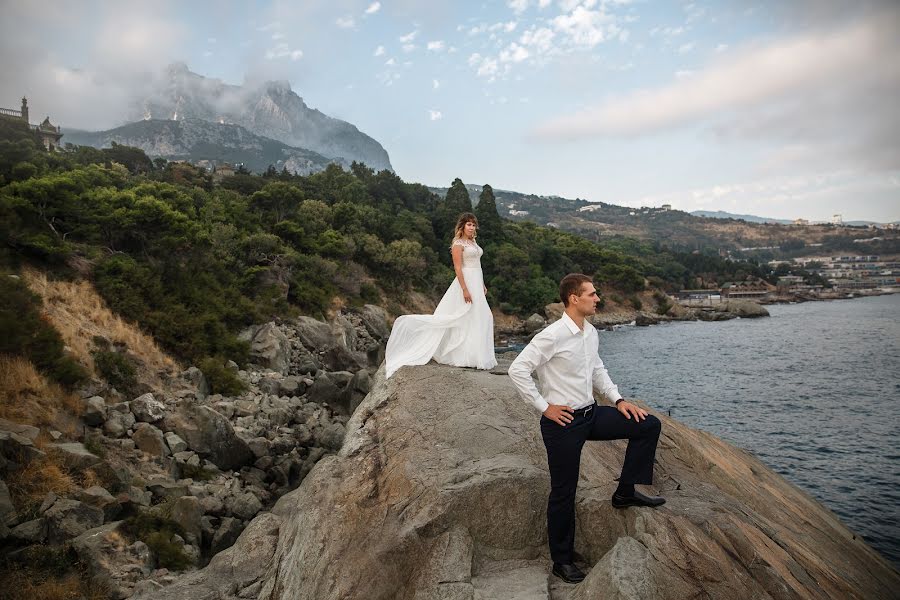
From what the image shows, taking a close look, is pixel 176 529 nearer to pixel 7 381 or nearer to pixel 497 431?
pixel 7 381

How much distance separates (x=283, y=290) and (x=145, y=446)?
2267 centimetres

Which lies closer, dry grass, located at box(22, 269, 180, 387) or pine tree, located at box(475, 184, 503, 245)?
dry grass, located at box(22, 269, 180, 387)

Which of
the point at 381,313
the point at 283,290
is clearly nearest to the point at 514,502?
the point at 283,290

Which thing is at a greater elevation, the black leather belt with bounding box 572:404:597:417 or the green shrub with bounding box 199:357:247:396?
the black leather belt with bounding box 572:404:597:417

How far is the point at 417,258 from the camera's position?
5672 centimetres

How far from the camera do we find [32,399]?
37.8ft

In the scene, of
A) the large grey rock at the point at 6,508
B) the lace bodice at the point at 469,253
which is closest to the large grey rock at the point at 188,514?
the large grey rock at the point at 6,508

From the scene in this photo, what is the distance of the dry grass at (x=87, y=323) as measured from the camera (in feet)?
48.9

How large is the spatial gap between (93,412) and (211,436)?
2.83 m

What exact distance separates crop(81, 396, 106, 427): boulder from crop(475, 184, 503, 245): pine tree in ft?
224

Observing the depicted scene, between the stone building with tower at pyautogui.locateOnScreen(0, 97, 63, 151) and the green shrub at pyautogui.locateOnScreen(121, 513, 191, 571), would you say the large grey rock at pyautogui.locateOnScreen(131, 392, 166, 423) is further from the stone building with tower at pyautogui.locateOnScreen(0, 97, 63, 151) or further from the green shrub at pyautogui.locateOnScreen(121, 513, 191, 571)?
the stone building with tower at pyautogui.locateOnScreen(0, 97, 63, 151)

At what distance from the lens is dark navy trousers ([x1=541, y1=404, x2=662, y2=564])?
174 inches

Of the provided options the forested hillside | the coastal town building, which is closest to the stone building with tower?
the forested hillside

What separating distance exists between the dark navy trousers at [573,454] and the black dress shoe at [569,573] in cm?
5
